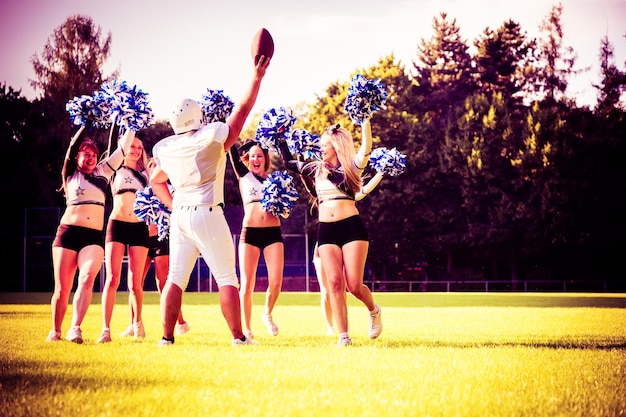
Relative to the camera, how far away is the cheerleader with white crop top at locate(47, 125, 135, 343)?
352 inches

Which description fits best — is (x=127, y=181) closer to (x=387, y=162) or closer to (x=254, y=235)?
(x=254, y=235)

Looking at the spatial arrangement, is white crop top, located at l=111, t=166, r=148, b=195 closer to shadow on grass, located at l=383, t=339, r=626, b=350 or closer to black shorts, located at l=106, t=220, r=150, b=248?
black shorts, located at l=106, t=220, r=150, b=248

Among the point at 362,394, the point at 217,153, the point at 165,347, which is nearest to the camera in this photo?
the point at 362,394

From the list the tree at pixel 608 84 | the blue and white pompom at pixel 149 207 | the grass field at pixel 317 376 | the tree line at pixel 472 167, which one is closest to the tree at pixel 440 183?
the tree line at pixel 472 167

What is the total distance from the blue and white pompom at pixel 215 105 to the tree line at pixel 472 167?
29.6 meters

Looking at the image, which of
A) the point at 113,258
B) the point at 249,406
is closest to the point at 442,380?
the point at 249,406

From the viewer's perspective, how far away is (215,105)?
375 inches

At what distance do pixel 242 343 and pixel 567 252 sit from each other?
118ft

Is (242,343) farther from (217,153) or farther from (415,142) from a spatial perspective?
(415,142)

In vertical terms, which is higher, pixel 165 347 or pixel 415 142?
pixel 415 142

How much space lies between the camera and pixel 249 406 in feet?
16.4

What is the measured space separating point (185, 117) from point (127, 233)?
2247 millimetres

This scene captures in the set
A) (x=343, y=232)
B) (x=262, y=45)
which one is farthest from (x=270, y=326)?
(x=262, y=45)

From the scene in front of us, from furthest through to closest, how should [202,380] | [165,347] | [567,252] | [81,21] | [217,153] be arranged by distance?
→ [81,21] < [567,252] < [165,347] < [217,153] < [202,380]
